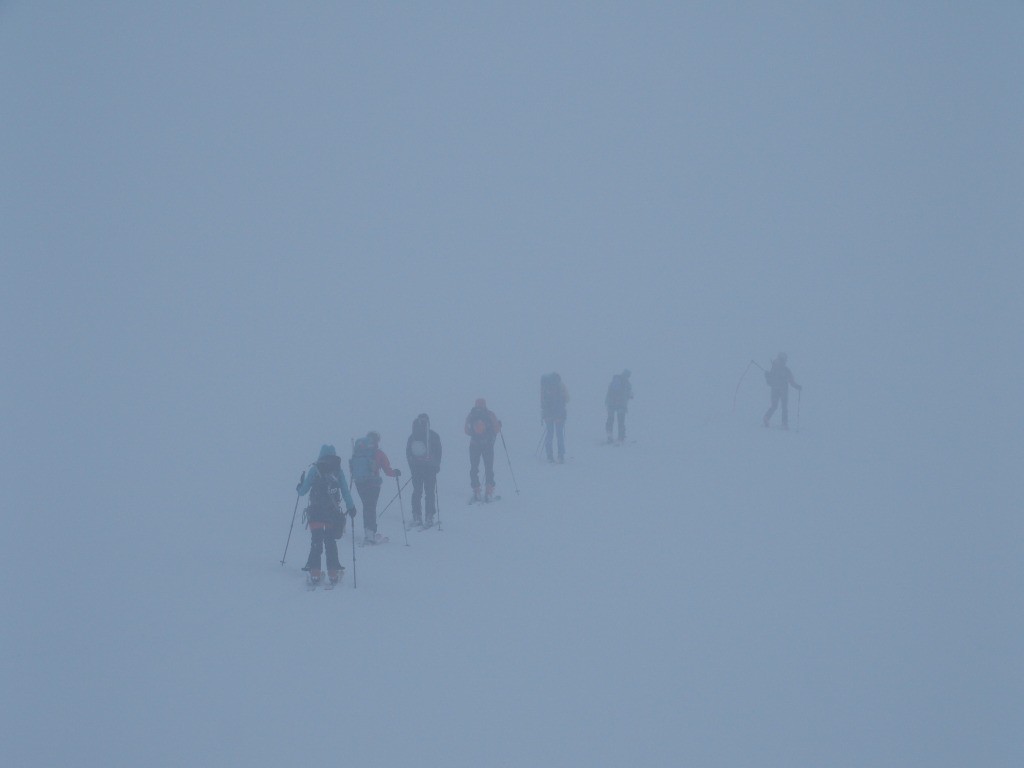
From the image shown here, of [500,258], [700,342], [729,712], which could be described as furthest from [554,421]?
[500,258]

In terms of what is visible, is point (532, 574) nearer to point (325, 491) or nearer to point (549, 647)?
point (549, 647)

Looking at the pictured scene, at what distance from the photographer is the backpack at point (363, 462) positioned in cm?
967

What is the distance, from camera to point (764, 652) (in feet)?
21.6

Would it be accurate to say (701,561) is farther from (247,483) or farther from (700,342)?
(700,342)

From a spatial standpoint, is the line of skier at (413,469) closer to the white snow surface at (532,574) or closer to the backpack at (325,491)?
the backpack at (325,491)

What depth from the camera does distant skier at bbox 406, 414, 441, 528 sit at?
10.3 meters

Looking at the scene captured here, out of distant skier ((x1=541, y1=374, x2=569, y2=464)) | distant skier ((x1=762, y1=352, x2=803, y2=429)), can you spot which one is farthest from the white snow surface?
distant skier ((x1=762, y1=352, x2=803, y2=429))

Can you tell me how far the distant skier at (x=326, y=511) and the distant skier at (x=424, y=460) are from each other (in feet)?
6.92

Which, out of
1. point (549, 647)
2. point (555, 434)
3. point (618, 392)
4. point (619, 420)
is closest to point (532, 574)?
point (549, 647)

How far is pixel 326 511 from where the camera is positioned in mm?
8078

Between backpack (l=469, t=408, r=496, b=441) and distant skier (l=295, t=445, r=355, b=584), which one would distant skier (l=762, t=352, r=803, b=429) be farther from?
distant skier (l=295, t=445, r=355, b=584)

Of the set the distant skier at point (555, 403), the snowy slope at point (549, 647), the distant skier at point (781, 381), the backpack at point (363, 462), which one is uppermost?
the distant skier at point (781, 381)

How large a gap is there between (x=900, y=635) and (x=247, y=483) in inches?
474

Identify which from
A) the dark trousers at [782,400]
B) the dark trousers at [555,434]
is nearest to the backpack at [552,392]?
the dark trousers at [555,434]
